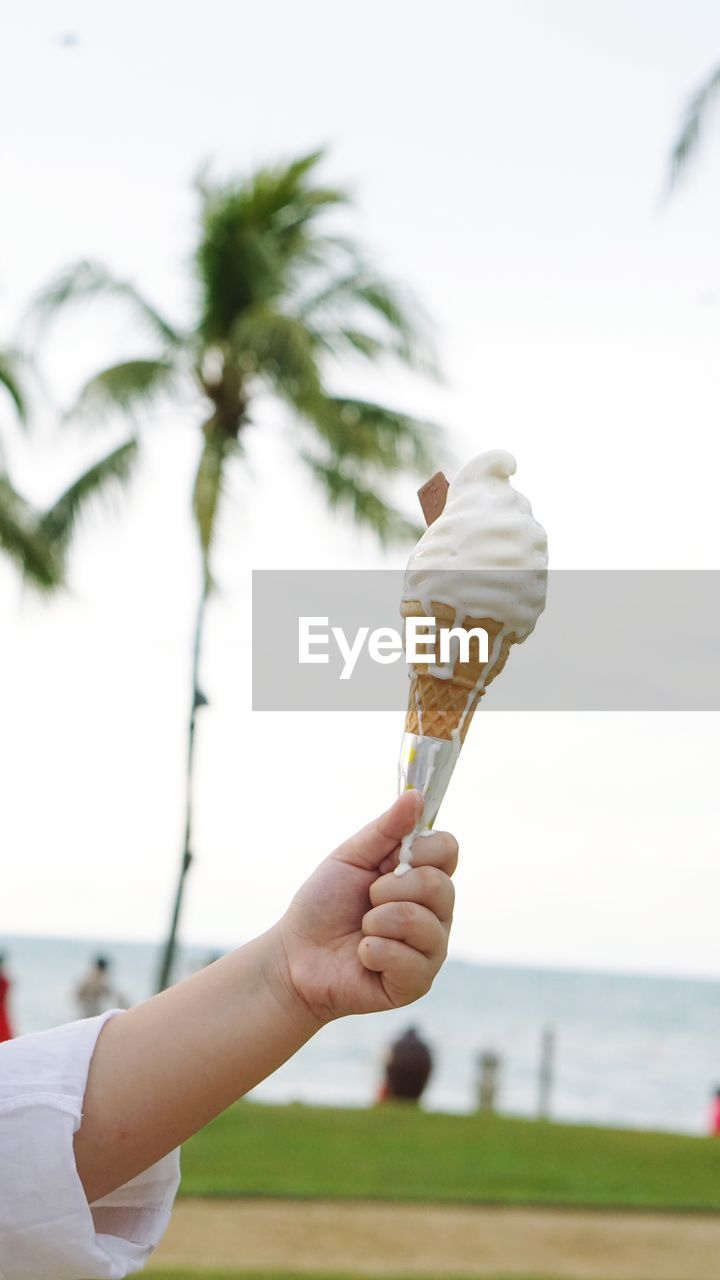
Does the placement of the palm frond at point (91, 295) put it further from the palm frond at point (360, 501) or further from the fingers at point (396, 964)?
the fingers at point (396, 964)

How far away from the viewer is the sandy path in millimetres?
7852

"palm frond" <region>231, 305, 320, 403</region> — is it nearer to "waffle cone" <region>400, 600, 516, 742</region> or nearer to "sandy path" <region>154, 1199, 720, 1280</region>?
"sandy path" <region>154, 1199, 720, 1280</region>

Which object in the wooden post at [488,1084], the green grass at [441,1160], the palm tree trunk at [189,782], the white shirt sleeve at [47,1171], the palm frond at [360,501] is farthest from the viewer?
the wooden post at [488,1084]

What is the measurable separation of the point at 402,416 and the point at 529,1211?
25.6ft

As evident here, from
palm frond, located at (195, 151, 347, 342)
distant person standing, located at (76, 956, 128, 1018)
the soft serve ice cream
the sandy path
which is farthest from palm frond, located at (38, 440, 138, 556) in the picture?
the soft serve ice cream

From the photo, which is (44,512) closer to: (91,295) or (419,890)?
(91,295)

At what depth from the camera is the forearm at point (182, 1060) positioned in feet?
5.62

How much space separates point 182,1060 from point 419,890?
35 cm

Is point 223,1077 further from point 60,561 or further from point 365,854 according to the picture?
point 60,561

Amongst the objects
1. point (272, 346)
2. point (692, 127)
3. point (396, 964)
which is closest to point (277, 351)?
point (272, 346)

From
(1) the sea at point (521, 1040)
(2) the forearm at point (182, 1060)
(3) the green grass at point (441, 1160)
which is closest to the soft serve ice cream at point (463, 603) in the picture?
(2) the forearm at point (182, 1060)

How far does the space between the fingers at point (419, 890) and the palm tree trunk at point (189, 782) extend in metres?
11.7

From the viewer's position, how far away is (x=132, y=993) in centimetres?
7119

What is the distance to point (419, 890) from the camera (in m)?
1.68
